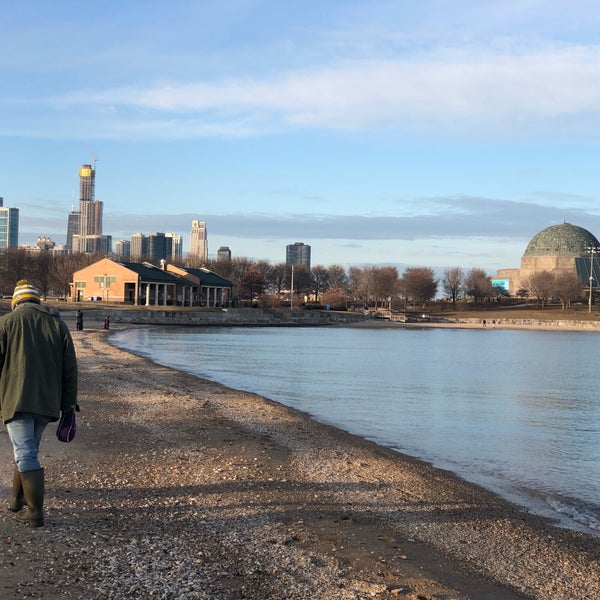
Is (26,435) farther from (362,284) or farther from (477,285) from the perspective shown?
(477,285)

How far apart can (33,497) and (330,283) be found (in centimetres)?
15662

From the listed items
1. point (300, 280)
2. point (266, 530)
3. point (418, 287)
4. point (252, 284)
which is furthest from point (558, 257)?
point (266, 530)

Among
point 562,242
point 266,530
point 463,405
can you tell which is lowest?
point 463,405

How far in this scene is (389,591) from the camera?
5898 mm

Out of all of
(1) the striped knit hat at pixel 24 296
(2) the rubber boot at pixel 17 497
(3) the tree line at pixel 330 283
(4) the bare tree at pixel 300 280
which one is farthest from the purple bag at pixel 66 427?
(4) the bare tree at pixel 300 280

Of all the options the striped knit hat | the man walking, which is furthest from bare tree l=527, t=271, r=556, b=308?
the man walking

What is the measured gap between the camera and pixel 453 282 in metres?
163

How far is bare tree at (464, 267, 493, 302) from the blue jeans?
157m

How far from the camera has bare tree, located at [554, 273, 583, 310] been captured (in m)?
142

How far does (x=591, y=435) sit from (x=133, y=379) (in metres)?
14.3

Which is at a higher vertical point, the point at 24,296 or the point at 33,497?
the point at 24,296

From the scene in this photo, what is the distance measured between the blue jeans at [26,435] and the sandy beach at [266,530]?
1.96ft

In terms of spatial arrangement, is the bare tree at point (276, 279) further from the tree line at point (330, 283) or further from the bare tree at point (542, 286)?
the bare tree at point (542, 286)

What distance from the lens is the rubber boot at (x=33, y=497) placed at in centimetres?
689
